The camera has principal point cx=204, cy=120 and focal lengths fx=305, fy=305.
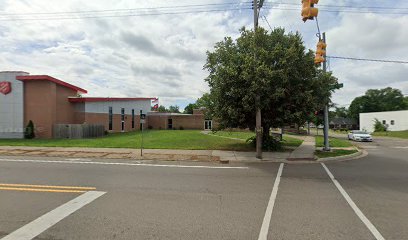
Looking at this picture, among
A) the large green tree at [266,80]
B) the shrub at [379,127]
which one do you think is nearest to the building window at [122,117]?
the large green tree at [266,80]

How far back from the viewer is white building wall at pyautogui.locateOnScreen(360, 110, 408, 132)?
2451 inches

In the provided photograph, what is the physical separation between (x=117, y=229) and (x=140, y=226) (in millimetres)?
381

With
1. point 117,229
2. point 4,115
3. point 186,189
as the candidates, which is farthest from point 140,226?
point 4,115

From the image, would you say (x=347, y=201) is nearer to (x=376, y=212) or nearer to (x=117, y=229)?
(x=376, y=212)

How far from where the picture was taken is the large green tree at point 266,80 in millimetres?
14859

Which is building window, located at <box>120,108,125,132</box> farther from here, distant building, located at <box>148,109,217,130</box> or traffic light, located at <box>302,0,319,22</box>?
traffic light, located at <box>302,0,319,22</box>

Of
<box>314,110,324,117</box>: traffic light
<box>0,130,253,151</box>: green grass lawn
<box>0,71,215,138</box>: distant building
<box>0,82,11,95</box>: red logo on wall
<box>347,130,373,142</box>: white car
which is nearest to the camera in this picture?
<box>314,110,324,117</box>: traffic light

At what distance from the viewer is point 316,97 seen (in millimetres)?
16531

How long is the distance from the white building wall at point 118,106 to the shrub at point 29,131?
20.7 ft

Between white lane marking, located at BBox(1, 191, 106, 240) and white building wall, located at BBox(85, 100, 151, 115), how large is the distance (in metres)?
28.1

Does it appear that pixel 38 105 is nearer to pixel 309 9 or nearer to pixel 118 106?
pixel 118 106

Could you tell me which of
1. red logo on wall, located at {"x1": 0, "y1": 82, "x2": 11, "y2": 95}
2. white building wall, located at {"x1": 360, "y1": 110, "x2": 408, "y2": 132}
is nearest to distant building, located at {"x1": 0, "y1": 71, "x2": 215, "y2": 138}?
red logo on wall, located at {"x1": 0, "y1": 82, "x2": 11, "y2": 95}

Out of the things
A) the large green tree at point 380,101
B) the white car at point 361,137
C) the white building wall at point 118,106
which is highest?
the large green tree at point 380,101

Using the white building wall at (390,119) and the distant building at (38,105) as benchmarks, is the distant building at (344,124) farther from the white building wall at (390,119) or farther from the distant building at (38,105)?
the distant building at (38,105)
